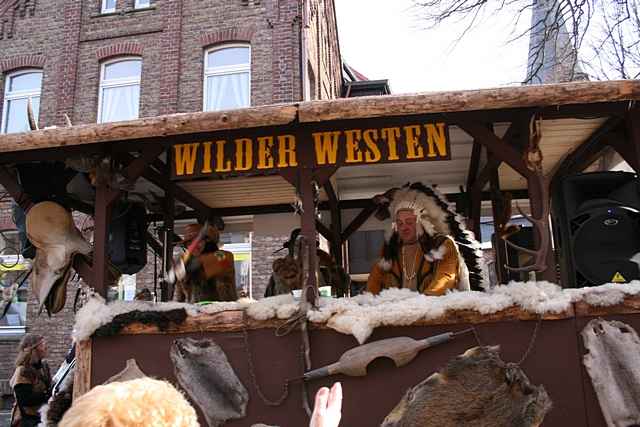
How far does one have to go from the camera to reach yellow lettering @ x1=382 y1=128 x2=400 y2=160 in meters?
4.13

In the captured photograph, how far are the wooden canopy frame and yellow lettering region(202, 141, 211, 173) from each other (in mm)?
94

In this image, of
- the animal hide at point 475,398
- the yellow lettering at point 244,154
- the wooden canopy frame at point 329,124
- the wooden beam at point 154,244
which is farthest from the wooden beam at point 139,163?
the animal hide at point 475,398

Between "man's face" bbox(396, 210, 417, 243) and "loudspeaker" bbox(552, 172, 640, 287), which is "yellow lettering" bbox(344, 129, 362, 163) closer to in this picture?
"man's face" bbox(396, 210, 417, 243)

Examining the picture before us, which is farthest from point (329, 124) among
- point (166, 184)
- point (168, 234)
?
point (168, 234)

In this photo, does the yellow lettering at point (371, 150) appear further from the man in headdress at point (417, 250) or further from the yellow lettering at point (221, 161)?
the yellow lettering at point (221, 161)

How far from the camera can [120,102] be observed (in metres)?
12.5

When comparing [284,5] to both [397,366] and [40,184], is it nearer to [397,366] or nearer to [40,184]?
[40,184]

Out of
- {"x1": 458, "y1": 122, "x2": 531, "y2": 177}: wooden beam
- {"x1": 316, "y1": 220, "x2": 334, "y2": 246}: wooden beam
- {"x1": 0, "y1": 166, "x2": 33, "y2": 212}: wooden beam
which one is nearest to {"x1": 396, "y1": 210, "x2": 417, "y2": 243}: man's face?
{"x1": 458, "y1": 122, "x2": 531, "y2": 177}: wooden beam

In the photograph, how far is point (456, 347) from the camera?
3.73 metres

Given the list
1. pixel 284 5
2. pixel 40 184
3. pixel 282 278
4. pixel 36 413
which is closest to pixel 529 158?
pixel 282 278

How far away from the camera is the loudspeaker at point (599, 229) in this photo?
416cm

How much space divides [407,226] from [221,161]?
67.7 inches

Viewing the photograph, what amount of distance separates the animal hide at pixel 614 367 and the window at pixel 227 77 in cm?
938

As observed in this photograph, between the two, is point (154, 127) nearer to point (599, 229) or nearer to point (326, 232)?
point (599, 229)
